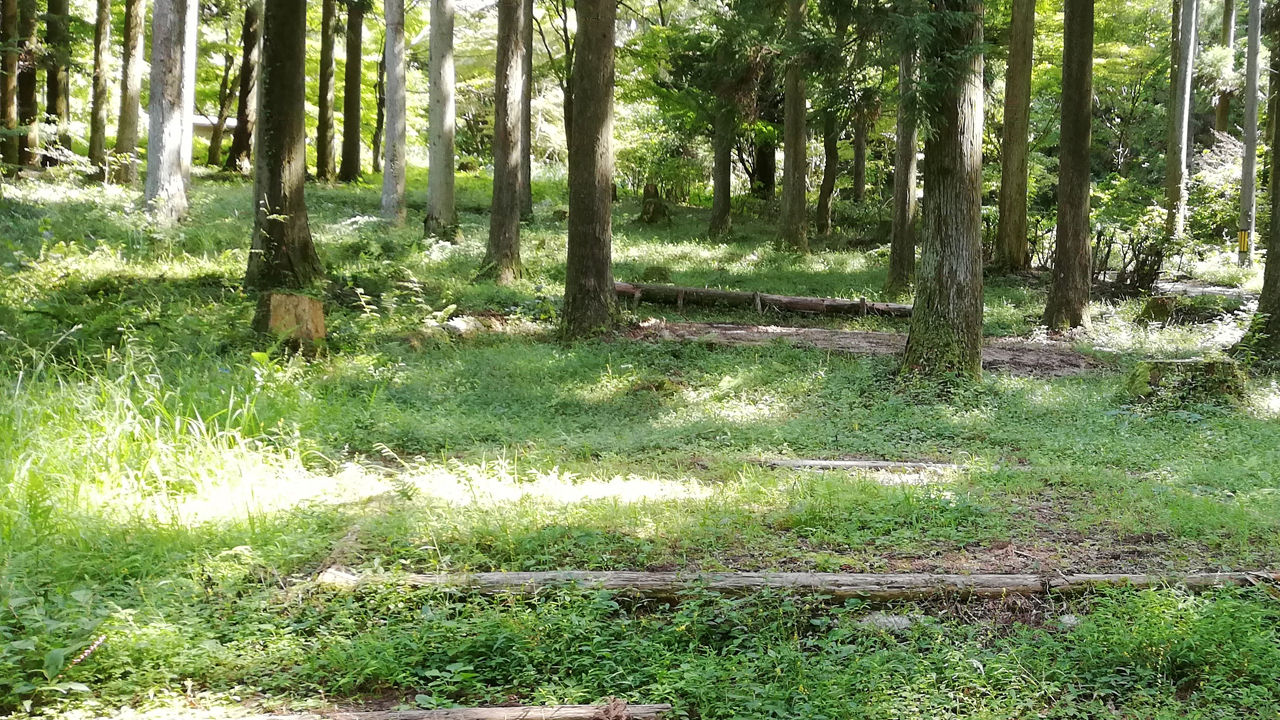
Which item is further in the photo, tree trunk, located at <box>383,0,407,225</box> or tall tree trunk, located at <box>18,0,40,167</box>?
tall tree trunk, located at <box>18,0,40,167</box>

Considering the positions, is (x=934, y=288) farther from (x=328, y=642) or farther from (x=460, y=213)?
(x=460, y=213)

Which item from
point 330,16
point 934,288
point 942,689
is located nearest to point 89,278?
point 934,288

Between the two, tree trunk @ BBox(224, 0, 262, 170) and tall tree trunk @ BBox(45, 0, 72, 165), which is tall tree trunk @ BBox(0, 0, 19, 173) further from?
tree trunk @ BBox(224, 0, 262, 170)

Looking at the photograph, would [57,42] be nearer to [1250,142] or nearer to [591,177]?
[591,177]

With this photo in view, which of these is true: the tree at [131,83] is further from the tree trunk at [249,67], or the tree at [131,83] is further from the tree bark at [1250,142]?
the tree bark at [1250,142]

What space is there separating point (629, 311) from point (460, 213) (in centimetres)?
1024

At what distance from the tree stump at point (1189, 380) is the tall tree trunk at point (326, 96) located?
20.4 metres

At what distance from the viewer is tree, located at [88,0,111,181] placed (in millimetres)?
20281

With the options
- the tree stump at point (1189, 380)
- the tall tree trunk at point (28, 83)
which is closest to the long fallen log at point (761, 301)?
the tree stump at point (1189, 380)

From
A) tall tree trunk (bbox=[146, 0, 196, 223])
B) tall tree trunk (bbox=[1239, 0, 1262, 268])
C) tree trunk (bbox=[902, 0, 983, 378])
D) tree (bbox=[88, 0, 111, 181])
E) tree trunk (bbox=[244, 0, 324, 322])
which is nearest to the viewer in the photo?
tree trunk (bbox=[902, 0, 983, 378])

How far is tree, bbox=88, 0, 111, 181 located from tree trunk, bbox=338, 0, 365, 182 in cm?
535

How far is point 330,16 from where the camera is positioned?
78.5ft

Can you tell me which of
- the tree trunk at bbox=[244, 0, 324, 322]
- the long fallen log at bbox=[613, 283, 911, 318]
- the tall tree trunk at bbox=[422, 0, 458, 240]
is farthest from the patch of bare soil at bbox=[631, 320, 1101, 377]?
the tall tree trunk at bbox=[422, 0, 458, 240]

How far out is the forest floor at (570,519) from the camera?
3.60 m
